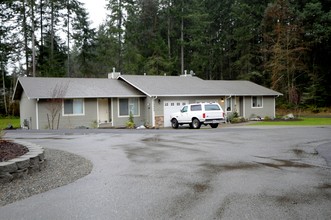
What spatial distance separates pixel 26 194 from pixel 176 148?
263 inches

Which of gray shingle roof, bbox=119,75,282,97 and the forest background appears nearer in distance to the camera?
gray shingle roof, bbox=119,75,282,97

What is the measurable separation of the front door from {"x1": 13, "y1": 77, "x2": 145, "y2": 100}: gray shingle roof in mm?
948

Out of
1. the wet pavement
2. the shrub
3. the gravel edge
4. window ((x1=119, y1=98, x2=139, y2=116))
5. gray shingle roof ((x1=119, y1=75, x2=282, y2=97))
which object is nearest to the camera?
the wet pavement

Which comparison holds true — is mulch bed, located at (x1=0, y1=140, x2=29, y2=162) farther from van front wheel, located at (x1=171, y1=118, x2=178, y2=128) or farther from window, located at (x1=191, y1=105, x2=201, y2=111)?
van front wheel, located at (x1=171, y1=118, x2=178, y2=128)

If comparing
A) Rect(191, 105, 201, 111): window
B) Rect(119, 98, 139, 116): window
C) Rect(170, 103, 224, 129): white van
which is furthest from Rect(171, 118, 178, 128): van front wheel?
Rect(119, 98, 139, 116): window

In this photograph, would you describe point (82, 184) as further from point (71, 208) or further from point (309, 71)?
point (309, 71)

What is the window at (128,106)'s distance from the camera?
88.9 feet

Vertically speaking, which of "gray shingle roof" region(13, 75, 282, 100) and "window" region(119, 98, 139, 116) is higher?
"gray shingle roof" region(13, 75, 282, 100)

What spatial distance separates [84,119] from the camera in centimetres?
2500

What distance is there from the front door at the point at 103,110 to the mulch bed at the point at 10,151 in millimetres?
16998

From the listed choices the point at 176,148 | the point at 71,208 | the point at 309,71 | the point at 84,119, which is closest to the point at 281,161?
the point at 176,148

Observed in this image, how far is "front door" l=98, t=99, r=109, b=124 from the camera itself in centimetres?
2659

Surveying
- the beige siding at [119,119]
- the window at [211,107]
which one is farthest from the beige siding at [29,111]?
the window at [211,107]

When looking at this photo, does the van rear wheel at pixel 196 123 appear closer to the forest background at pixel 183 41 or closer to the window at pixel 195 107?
the window at pixel 195 107
